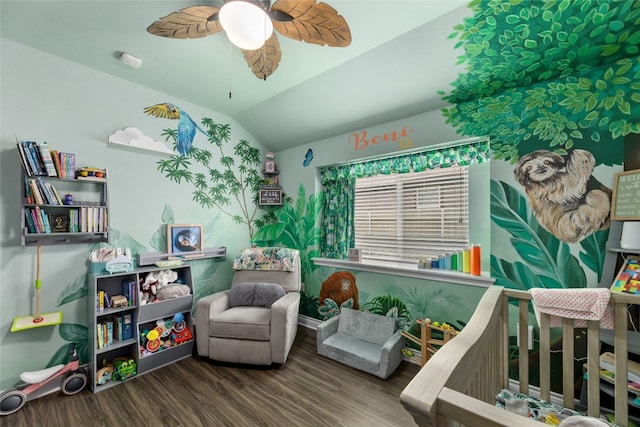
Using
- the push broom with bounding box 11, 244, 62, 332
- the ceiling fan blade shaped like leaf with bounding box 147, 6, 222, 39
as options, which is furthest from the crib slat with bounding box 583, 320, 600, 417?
the push broom with bounding box 11, 244, 62, 332

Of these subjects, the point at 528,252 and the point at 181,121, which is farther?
the point at 181,121

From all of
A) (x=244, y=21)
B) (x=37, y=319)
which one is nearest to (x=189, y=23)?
(x=244, y=21)

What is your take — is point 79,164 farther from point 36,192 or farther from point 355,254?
point 355,254

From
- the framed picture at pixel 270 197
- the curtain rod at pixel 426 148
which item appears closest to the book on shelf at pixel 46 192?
the framed picture at pixel 270 197

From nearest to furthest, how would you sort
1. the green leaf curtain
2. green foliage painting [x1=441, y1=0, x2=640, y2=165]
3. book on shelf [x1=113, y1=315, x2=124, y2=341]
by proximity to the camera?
1. green foliage painting [x1=441, y1=0, x2=640, y2=165]
2. book on shelf [x1=113, y1=315, x2=124, y2=341]
3. the green leaf curtain

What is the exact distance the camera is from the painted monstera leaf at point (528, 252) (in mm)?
1793

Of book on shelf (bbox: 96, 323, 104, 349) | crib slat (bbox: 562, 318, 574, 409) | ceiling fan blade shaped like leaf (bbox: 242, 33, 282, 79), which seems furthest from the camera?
book on shelf (bbox: 96, 323, 104, 349)

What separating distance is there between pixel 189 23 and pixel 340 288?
273 cm

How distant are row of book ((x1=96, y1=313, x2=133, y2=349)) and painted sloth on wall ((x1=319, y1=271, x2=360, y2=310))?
197 centimetres

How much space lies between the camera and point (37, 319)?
1.98 m

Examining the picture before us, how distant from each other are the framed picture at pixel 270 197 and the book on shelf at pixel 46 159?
2.05 metres

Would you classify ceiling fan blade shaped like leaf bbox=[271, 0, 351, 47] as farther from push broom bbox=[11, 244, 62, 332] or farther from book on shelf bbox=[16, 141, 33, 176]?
push broom bbox=[11, 244, 62, 332]

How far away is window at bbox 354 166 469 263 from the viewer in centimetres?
248

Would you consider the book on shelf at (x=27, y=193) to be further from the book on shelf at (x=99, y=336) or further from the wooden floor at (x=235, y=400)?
the wooden floor at (x=235, y=400)
